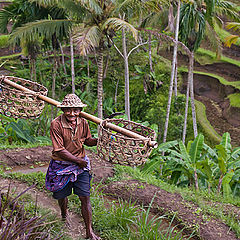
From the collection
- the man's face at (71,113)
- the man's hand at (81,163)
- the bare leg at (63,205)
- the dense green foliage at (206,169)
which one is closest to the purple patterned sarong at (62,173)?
the man's hand at (81,163)

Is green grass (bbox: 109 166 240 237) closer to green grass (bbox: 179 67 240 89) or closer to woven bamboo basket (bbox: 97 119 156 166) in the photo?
Result: woven bamboo basket (bbox: 97 119 156 166)

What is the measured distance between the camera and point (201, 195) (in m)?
5.08

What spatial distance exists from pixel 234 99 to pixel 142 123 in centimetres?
903

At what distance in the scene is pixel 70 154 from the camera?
115 inches

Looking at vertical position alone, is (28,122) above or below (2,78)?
below

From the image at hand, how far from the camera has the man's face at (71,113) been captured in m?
2.87

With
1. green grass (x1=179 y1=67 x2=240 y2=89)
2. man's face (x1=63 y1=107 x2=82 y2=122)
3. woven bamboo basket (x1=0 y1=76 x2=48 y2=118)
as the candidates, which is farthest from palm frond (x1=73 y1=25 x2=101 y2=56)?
green grass (x1=179 y1=67 x2=240 y2=89)

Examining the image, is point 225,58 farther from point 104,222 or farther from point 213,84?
point 104,222

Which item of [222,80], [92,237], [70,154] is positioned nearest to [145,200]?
[92,237]

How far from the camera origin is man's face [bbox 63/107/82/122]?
287 centimetres

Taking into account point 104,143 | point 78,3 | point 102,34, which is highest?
point 78,3

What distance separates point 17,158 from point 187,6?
6915 millimetres

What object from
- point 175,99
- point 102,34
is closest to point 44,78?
point 175,99

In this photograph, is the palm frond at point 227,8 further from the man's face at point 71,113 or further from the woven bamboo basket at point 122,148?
the woven bamboo basket at point 122,148
